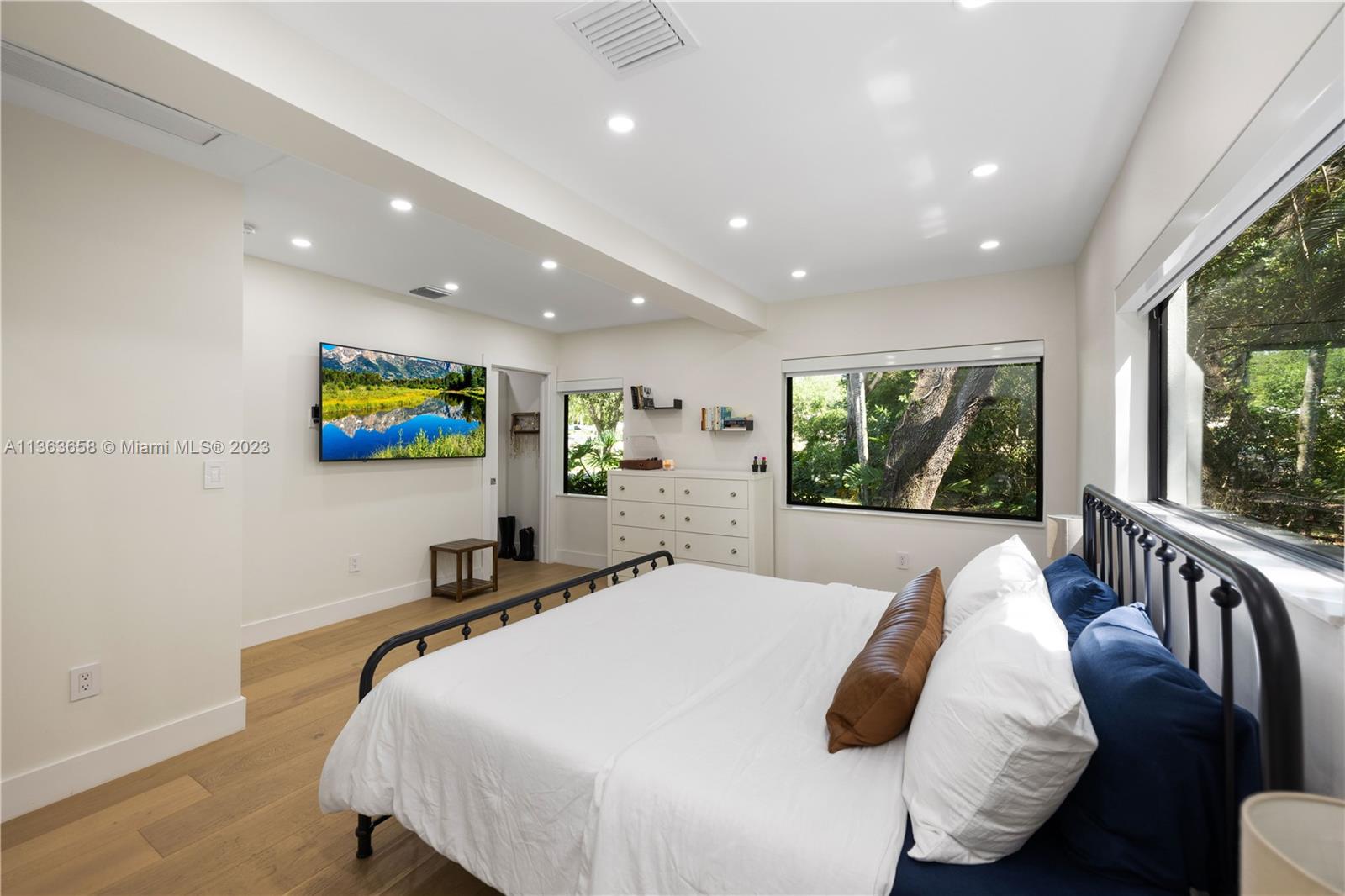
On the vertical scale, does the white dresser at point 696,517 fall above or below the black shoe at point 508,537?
above

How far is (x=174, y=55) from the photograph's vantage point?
1.50 metres

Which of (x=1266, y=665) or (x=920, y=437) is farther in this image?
(x=920, y=437)

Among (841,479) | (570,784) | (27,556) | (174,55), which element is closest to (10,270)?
(27,556)

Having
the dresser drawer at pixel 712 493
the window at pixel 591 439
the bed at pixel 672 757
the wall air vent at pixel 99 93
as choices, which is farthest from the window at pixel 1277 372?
the window at pixel 591 439

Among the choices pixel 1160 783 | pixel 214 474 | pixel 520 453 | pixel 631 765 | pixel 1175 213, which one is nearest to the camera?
pixel 1160 783

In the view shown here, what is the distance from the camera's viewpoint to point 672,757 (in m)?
1.30

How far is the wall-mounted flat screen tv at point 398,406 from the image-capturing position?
4.13m

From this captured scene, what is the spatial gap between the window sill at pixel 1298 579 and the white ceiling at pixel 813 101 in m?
1.51

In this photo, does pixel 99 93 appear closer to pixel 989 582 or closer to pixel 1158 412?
pixel 989 582

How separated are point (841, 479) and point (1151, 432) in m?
2.51

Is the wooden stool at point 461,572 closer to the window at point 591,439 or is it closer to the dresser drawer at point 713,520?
the window at point 591,439

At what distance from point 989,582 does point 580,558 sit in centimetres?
485

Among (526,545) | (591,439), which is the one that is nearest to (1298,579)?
(591,439)

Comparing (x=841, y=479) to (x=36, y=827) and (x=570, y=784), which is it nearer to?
(x=570, y=784)
